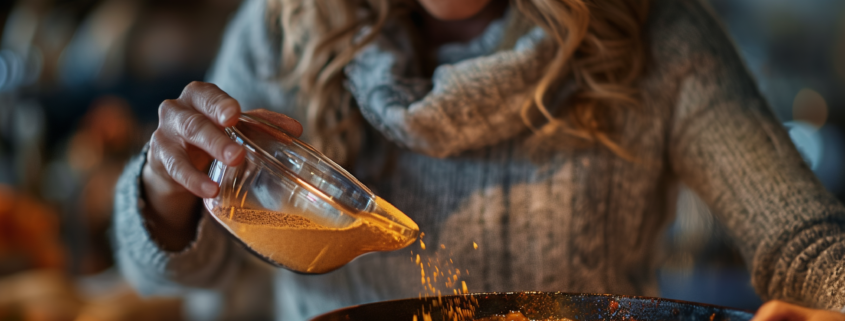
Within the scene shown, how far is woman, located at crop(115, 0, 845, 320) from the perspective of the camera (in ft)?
1.99

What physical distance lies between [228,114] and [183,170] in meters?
0.06

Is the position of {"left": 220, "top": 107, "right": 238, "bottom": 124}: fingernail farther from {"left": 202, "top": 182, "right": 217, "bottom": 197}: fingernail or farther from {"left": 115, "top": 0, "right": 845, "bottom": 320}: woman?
{"left": 115, "top": 0, "right": 845, "bottom": 320}: woman

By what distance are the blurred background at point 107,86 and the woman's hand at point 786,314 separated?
1.35m

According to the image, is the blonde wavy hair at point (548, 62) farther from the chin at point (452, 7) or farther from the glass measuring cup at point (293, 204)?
the glass measuring cup at point (293, 204)

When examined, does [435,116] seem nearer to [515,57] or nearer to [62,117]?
[515,57]

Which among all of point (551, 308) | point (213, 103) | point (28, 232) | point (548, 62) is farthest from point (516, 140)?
point (28, 232)

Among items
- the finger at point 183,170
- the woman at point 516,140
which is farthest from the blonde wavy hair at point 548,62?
the finger at point 183,170

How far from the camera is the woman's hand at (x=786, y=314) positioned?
37 cm

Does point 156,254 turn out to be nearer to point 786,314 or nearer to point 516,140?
point 516,140

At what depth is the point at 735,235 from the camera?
625 millimetres

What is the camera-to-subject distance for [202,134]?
1.28 ft

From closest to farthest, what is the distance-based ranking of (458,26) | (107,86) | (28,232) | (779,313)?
(779,313), (458,26), (28,232), (107,86)

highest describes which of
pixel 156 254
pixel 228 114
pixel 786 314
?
pixel 228 114

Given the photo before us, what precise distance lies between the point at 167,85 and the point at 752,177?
1649 millimetres
